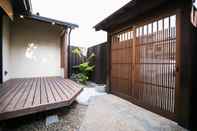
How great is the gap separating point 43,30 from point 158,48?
5.35 m

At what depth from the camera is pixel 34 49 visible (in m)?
6.02

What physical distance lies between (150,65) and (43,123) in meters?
2.88

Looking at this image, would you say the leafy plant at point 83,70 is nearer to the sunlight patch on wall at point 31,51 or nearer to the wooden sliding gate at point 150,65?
the sunlight patch on wall at point 31,51

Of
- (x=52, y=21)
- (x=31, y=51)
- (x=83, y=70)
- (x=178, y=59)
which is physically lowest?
→ (x=83, y=70)

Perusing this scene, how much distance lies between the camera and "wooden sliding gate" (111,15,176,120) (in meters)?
2.86

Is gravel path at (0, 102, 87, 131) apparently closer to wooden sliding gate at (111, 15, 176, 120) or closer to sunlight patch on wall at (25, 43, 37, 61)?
wooden sliding gate at (111, 15, 176, 120)

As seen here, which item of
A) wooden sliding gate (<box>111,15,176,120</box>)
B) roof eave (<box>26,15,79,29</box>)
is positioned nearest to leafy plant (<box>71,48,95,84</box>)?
roof eave (<box>26,15,79,29</box>)

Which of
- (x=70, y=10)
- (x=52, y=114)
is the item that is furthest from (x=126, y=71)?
(x=70, y=10)

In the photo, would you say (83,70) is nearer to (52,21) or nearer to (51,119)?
(52,21)

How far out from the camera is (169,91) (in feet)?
9.44

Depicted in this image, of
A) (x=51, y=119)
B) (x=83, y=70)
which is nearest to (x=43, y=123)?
(x=51, y=119)

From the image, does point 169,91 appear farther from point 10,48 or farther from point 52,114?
point 10,48

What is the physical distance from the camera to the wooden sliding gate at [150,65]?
113 inches

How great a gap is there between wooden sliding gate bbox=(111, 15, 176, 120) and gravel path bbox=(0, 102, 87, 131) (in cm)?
175
